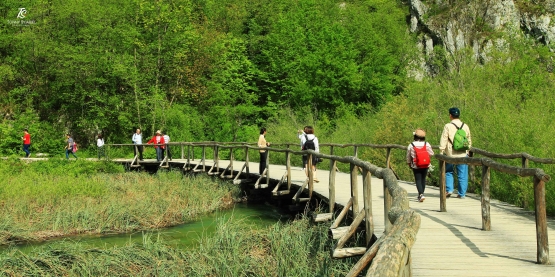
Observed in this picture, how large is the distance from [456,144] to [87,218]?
9.28m

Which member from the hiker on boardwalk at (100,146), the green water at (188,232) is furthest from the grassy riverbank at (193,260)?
the hiker on boardwalk at (100,146)

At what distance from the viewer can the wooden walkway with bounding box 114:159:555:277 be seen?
5.75 meters

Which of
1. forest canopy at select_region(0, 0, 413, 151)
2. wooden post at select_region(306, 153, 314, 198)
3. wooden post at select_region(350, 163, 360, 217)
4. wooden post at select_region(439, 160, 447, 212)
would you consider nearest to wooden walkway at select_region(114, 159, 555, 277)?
wooden post at select_region(439, 160, 447, 212)

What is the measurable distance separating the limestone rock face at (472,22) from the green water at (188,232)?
94.2ft

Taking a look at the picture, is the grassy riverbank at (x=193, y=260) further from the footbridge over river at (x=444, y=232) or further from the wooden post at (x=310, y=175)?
the wooden post at (x=310, y=175)

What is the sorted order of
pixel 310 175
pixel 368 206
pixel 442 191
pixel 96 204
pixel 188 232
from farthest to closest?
pixel 96 204
pixel 188 232
pixel 310 175
pixel 442 191
pixel 368 206

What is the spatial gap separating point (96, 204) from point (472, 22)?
38.4 metres

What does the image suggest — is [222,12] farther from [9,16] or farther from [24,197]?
[24,197]

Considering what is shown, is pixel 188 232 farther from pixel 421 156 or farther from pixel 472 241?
pixel 472 241

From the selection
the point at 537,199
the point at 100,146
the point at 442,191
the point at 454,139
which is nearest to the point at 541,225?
the point at 537,199

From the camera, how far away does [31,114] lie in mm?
35875

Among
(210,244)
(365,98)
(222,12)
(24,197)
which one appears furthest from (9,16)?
(210,244)

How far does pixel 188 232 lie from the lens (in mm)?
13531

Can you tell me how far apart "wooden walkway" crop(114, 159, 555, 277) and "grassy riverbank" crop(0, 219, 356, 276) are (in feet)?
3.81
